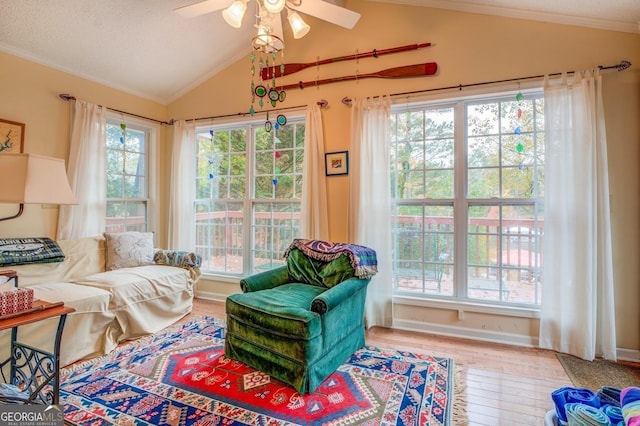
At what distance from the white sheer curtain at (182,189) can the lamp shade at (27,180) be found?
2198 millimetres

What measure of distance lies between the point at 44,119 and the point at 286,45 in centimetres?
247

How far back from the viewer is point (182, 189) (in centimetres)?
395

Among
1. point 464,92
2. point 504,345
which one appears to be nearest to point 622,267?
point 504,345

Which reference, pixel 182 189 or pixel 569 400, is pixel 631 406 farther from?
pixel 182 189

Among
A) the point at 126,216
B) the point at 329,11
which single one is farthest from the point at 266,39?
the point at 126,216

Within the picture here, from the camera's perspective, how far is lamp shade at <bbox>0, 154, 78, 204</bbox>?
1.61 metres

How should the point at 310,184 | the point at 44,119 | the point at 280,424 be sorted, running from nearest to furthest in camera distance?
the point at 280,424 < the point at 44,119 < the point at 310,184

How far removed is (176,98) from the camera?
414 centimetres

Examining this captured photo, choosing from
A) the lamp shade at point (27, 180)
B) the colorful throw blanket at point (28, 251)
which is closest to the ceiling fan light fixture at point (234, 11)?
the lamp shade at point (27, 180)

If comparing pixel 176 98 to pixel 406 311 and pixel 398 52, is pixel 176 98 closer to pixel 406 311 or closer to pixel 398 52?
pixel 398 52

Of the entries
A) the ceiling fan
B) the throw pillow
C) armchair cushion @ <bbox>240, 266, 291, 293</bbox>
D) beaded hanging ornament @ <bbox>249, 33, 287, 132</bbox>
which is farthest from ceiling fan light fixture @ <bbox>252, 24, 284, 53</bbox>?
the throw pillow

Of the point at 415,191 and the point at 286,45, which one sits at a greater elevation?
the point at 286,45

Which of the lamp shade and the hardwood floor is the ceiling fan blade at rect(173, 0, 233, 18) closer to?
the lamp shade

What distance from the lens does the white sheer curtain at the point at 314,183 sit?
3.31 meters
